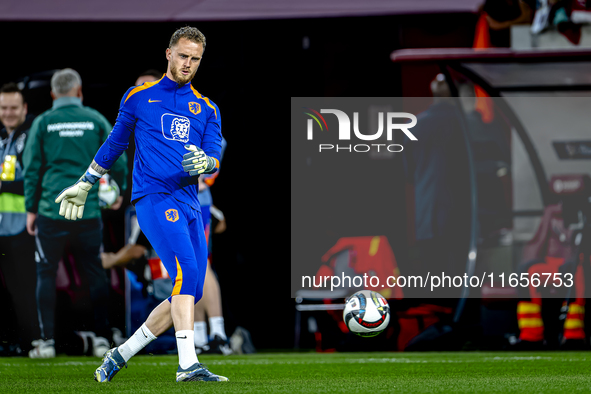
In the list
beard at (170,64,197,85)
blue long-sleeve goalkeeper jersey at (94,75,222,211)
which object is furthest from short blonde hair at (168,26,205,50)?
blue long-sleeve goalkeeper jersey at (94,75,222,211)

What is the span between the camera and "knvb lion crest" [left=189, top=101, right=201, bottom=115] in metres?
4.49

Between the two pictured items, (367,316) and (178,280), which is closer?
(178,280)

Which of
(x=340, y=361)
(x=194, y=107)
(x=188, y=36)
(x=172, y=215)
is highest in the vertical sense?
(x=188, y=36)

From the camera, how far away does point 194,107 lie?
14.8 feet

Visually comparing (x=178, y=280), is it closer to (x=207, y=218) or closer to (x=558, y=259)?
(x=207, y=218)

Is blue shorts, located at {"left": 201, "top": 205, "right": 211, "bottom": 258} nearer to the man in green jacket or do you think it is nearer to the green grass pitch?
the man in green jacket

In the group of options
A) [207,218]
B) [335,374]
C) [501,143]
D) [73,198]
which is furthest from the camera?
[501,143]

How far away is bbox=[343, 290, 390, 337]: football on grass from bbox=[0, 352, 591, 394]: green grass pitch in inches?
9.7

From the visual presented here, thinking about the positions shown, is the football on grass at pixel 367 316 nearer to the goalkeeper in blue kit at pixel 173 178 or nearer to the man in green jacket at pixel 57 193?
the goalkeeper in blue kit at pixel 173 178

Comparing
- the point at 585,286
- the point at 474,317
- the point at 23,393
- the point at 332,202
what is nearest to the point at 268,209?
the point at 332,202

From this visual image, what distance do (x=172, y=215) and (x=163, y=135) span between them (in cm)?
42

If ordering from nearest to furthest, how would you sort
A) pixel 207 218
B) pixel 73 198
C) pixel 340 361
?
pixel 73 198
pixel 340 361
pixel 207 218

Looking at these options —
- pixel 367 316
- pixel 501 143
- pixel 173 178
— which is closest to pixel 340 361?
pixel 367 316

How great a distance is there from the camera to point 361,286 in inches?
300
